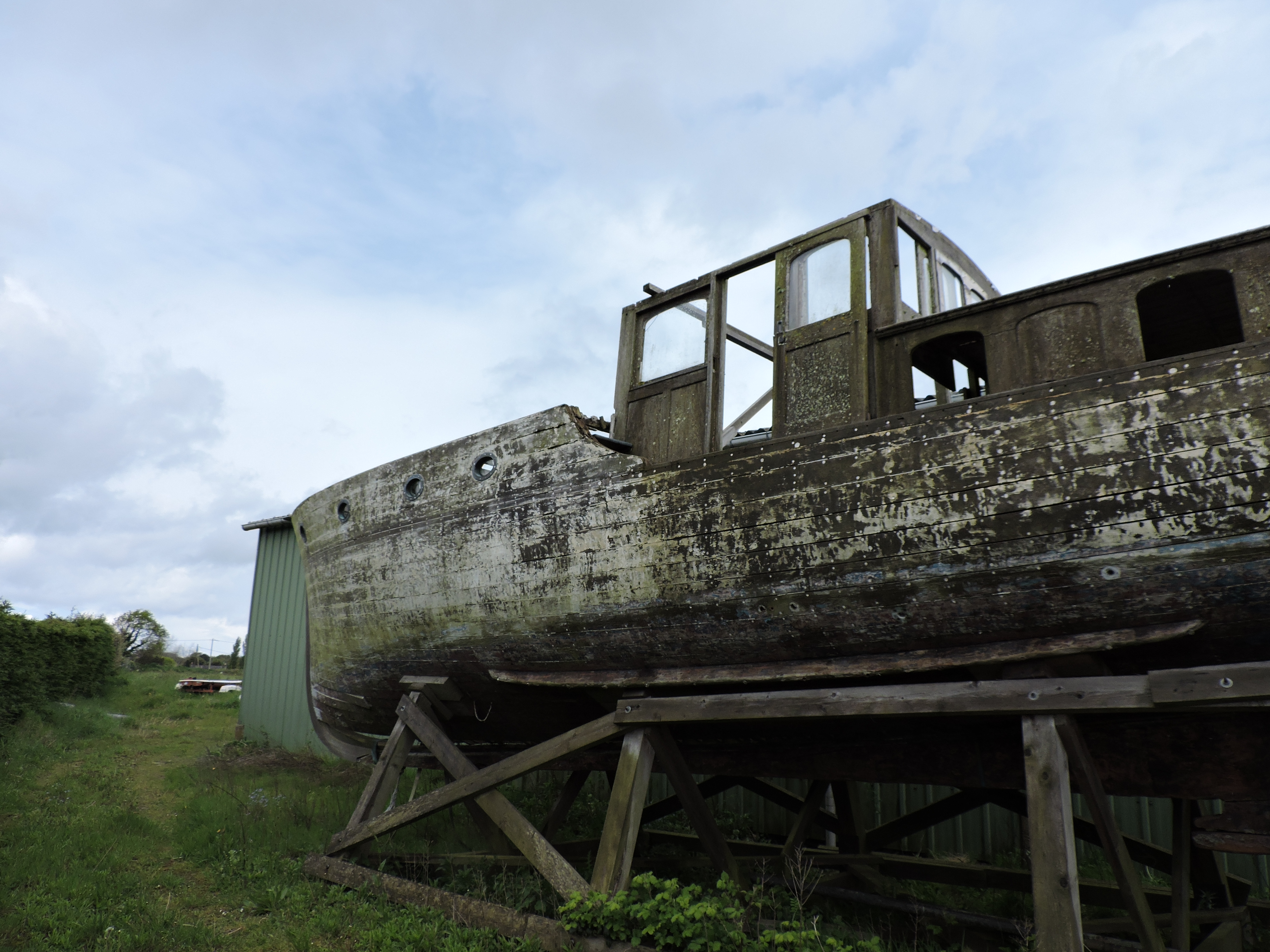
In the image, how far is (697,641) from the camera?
13.3 feet

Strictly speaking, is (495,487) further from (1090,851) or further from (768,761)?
(1090,851)

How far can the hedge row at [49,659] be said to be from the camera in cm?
998

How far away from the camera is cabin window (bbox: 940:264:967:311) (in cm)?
508

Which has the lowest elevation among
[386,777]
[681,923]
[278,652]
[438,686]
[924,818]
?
[681,923]

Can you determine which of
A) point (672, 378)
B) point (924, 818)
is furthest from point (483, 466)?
point (924, 818)

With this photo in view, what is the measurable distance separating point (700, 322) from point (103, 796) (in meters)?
6.94

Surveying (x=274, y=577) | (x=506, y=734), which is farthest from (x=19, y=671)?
(x=506, y=734)

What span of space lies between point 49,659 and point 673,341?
1159 cm

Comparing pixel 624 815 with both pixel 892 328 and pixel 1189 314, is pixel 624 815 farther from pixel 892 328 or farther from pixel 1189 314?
pixel 1189 314

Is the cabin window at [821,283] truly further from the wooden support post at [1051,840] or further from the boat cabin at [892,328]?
the wooden support post at [1051,840]

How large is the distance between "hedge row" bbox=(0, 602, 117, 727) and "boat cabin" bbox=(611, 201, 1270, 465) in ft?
31.3

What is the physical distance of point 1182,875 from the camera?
13.1ft

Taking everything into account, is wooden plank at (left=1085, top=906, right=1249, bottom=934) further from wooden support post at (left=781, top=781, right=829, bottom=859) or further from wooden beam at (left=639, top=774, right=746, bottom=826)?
wooden beam at (left=639, top=774, right=746, bottom=826)

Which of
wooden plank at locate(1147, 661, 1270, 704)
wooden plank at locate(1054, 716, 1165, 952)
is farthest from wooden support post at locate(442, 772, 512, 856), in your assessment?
wooden plank at locate(1147, 661, 1270, 704)
